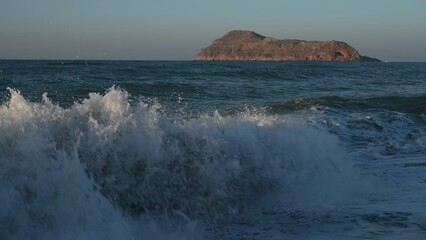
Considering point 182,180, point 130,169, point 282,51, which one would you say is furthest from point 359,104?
point 282,51

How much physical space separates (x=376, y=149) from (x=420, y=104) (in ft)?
24.4

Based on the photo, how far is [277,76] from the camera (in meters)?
27.1

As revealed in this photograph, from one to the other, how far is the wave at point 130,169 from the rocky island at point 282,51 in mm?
104134

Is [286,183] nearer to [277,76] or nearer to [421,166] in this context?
[421,166]

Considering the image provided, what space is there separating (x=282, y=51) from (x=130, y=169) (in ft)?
358

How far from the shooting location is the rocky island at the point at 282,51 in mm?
109812

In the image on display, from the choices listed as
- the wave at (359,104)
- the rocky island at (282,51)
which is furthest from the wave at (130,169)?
the rocky island at (282,51)

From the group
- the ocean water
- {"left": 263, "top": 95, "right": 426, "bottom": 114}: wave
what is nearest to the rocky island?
{"left": 263, "top": 95, "right": 426, "bottom": 114}: wave

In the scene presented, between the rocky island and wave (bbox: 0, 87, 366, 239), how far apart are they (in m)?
104

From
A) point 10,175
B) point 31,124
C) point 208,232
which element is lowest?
point 208,232

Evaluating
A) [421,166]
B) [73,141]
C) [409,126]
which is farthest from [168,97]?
[73,141]

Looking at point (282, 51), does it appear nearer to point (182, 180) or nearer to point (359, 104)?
point (359, 104)

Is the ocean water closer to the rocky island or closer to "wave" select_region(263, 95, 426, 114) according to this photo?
"wave" select_region(263, 95, 426, 114)

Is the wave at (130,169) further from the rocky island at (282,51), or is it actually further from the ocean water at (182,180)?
the rocky island at (282,51)
